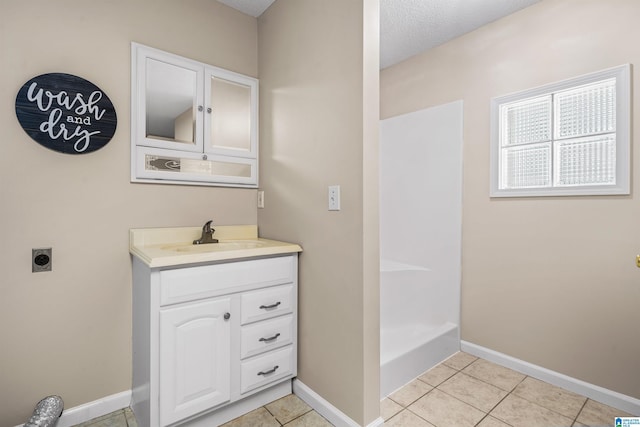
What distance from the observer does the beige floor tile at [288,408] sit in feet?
5.28

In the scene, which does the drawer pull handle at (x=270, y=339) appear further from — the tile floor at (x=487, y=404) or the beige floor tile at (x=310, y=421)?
the tile floor at (x=487, y=404)

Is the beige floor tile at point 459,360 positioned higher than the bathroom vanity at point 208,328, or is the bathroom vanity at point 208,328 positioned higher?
the bathroom vanity at point 208,328

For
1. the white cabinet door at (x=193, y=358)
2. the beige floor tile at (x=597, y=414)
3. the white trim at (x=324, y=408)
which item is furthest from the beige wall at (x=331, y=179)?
the beige floor tile at (x=597, y=414)

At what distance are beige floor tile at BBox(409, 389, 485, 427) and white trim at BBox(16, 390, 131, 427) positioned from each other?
63.7 inches

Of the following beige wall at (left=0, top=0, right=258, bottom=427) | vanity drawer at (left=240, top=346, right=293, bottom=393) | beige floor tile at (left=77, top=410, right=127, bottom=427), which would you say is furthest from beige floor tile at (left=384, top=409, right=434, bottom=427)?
beige wall at (left=0, top=0, right=258, bottom=427)

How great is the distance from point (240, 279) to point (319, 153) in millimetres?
808

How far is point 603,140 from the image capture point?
179 centimetres

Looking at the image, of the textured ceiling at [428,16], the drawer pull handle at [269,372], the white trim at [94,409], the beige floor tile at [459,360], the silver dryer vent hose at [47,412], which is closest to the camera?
the silver dryer vent hose at [47,412]

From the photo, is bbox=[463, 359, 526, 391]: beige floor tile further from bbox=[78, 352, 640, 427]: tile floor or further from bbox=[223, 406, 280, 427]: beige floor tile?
bbox=[223, 406, 280, 427]: beige floor tile

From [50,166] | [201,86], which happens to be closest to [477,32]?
[201,86]

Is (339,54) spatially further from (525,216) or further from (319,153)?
(525,216)

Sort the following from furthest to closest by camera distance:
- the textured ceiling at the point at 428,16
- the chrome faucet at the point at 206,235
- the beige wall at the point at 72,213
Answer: the textured ceiling at the point at 428,16 < the chrome faucet at the point at 206,235 < the beige wall at the point at 72,213

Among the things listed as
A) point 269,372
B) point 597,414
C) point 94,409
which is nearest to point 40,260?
point 94,409

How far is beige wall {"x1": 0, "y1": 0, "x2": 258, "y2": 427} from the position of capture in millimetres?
1429
